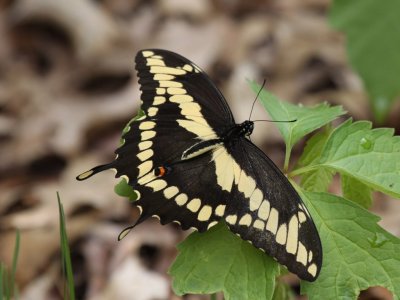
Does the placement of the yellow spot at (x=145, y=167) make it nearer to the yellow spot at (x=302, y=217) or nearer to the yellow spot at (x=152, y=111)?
the yellow spot at (x=152, y=111)

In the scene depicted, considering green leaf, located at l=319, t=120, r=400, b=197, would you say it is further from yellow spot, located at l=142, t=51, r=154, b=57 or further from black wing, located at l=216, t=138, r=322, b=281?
yellow spot, located at l=142, t=51, r=154, b=57

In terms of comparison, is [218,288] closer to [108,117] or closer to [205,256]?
[205,256]

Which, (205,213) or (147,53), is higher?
(147,53)

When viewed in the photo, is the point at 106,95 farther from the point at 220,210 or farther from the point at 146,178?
the point at 220,210

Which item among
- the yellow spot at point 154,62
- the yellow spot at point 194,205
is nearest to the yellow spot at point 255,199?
the yellow spot at point 194,205

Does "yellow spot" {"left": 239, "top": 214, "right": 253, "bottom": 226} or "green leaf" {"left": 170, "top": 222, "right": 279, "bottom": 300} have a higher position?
"yellow spot" {"left": 239, "top": 214, "right": 253, "bottom": 226}

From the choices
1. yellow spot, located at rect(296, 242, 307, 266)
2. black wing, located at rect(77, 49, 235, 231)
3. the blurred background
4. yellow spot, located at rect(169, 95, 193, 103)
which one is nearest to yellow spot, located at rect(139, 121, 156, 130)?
black wing, located at rect(77, 49, 235, 231)

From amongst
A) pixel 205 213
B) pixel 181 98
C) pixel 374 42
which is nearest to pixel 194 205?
pixel 205 213

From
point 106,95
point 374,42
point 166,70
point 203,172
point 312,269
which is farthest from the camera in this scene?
point 106,95
